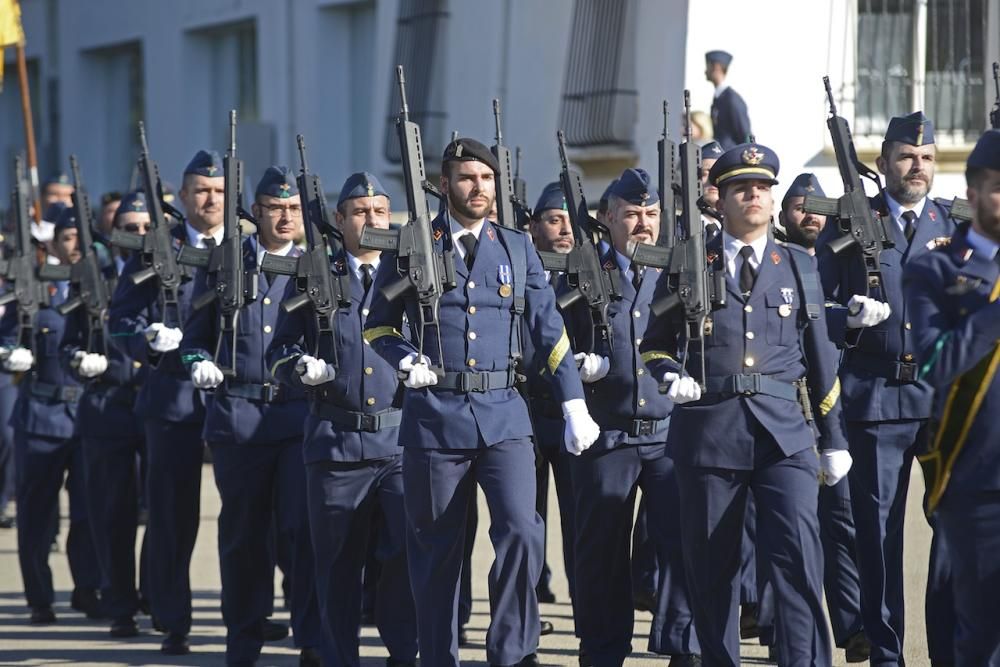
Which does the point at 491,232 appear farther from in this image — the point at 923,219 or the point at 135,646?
the point at 135,646

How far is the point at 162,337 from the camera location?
925 centimetres

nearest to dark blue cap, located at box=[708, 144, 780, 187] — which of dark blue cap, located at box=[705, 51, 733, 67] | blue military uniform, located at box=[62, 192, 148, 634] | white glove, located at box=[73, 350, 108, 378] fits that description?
blue military uniform, located at box=[62, 192, 148, 634]

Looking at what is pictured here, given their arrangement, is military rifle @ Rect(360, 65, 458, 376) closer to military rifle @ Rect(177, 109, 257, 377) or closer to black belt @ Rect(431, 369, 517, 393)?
black belt @ Rect(431, 369, 517, 393)

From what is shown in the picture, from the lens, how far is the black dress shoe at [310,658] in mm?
8703

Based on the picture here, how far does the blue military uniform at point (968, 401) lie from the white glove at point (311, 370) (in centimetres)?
273

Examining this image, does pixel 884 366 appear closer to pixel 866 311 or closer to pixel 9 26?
pixel 866 311

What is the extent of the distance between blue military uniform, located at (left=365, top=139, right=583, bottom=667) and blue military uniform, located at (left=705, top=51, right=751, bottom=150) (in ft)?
18.7

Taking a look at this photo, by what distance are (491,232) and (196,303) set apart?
1.71 meters

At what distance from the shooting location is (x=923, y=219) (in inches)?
327

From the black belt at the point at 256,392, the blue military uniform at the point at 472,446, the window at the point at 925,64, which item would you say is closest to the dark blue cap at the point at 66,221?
the black belt at the point at 256,392

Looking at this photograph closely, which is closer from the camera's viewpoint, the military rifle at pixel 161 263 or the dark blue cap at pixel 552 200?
the military rifle at pixel 161 263

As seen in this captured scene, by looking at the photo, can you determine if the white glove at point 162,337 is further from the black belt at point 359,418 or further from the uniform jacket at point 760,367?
the uniform jacket at point 760,367

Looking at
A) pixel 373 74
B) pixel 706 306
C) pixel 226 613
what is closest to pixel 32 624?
pixel 226 613

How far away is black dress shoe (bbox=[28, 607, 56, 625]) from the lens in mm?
10398
